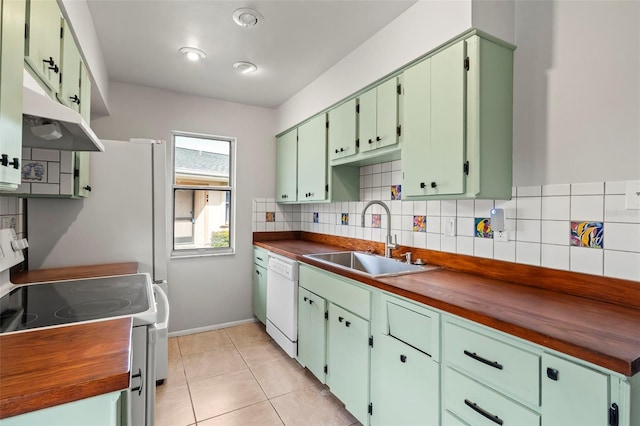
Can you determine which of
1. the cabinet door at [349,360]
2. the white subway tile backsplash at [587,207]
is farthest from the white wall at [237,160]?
the white subway tile backsplash at [587,207]

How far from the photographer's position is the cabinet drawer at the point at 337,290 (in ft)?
5.65

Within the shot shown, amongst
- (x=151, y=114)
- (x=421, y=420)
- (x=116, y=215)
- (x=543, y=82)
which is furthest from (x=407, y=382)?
(x=151, y=114)

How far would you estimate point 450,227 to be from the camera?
6.25ft

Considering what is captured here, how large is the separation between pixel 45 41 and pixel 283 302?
2.16m

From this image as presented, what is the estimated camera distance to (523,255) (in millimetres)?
1547

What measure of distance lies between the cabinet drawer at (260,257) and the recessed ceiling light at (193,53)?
1.80 m

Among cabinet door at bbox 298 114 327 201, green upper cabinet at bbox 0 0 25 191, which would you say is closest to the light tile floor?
cabinet door at bbox 298 114 327 201

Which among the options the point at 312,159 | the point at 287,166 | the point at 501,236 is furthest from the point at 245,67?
the point at 501,236

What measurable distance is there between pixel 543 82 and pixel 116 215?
108 inches

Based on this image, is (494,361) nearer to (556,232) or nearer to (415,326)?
(415,326)

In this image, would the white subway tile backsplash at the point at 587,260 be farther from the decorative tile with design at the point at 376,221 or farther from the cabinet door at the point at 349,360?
the decorative tile with design at the point at 376,221

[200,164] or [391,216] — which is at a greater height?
[200,164]

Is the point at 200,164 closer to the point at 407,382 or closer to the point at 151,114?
the point at 151,114

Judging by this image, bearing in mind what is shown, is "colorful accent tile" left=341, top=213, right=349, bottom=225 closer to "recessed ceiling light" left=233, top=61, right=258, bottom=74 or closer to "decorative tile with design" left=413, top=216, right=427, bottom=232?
"decorative tile with design" left=413, top=216, right=427, bottom=232
